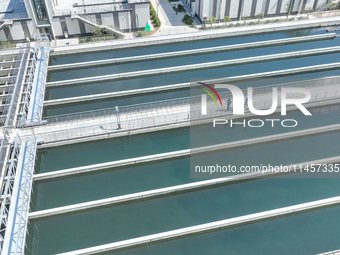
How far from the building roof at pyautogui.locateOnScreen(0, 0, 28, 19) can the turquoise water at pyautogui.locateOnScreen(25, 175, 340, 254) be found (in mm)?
31585

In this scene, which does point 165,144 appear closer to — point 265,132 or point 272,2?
point 265,132

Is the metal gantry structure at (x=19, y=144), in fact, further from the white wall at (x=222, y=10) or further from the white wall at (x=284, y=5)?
the white wall at (x=284, y=5)

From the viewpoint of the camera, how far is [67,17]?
40.2 meters

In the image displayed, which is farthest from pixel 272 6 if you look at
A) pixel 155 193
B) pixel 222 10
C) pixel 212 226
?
pixel 212 226

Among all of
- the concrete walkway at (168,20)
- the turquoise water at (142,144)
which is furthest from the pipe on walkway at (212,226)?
the concrete walkway at (168,20)

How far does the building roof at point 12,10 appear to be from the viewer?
3990cm

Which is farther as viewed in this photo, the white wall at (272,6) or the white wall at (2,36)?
the white wall at (272,6)

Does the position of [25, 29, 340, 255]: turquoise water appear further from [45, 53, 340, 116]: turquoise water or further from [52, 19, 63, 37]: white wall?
[52, 19, 63, 37]: white wall

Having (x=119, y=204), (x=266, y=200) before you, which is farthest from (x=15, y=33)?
(x=266, y=200)

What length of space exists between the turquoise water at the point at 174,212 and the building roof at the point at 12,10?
31585mm

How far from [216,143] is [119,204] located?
10.5 meters

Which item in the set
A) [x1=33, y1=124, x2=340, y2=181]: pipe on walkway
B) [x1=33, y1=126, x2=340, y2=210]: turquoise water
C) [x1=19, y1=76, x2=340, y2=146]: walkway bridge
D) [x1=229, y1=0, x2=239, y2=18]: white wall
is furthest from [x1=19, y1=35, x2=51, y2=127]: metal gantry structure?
[x1=229, y1=0, x2=239, y2=18]: white wall

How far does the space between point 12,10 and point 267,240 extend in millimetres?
43847

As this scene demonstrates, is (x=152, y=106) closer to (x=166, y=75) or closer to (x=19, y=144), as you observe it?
(x=166, y=75)
